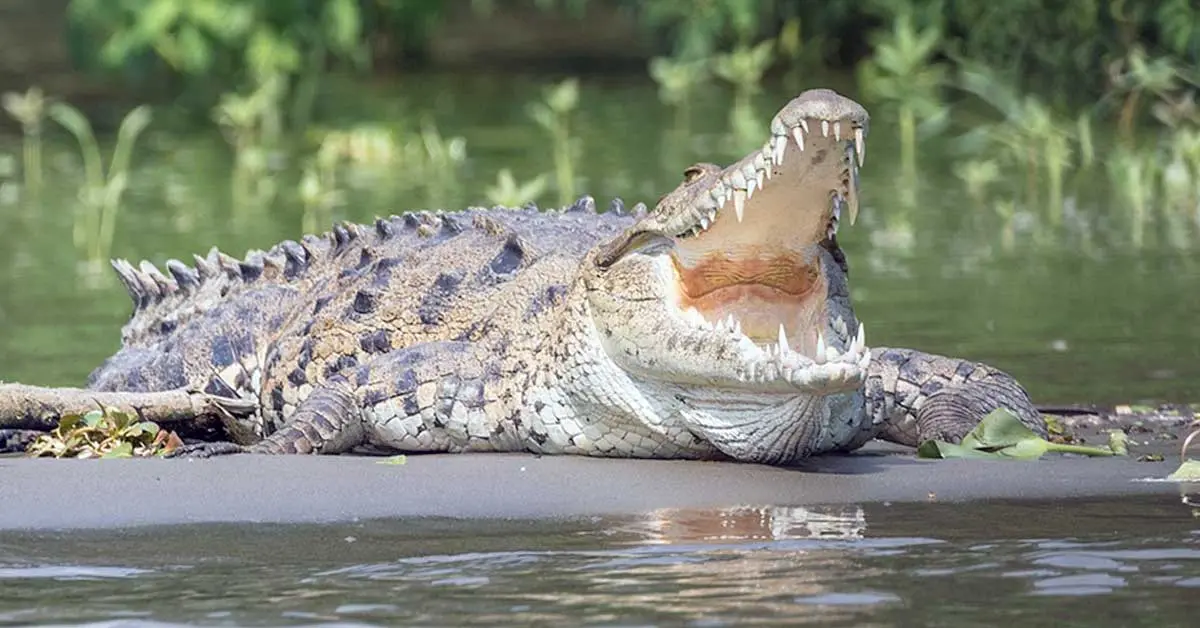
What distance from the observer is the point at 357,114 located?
2308cm

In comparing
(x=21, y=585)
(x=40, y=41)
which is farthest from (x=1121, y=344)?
(x=40, y=41)

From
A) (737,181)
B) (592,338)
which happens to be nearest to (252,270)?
(592,338)

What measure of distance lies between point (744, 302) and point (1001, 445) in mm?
944

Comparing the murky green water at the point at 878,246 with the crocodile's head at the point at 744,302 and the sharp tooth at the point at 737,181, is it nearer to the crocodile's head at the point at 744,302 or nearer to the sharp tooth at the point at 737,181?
the crocodile's head at the point at 744,302

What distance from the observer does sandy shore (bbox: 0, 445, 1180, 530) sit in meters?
6.75

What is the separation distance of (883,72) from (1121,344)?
1364 cm

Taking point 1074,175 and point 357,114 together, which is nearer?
point 1074,175

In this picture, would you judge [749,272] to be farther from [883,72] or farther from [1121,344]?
[883,72]

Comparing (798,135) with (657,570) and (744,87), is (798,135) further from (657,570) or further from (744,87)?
(744,87)

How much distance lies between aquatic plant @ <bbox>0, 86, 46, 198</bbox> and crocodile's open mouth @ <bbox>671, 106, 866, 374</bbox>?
8.61 metres

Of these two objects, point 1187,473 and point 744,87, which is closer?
point 1187,473

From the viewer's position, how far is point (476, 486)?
7008 mm

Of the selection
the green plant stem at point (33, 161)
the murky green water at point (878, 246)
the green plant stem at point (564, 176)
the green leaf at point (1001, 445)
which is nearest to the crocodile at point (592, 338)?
the green leaf at point (1001, 445)

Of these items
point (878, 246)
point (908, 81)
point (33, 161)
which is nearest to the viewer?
point (878, 246)
